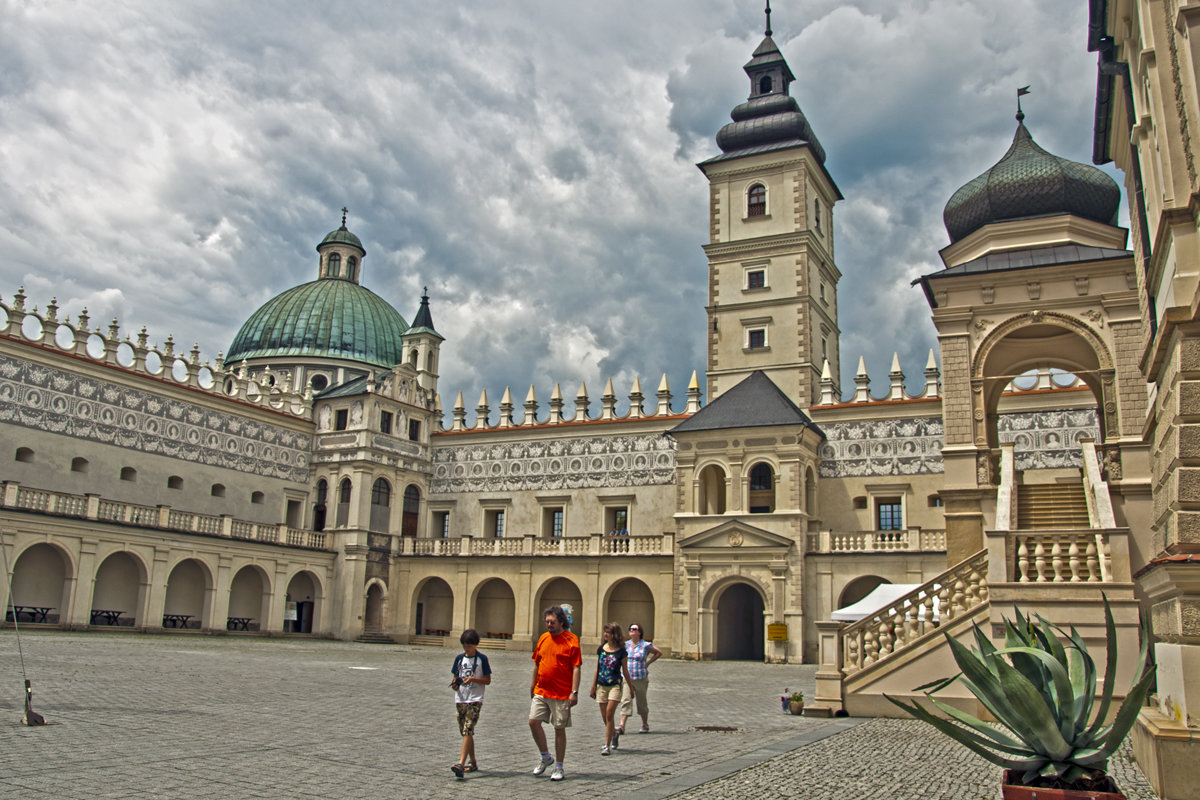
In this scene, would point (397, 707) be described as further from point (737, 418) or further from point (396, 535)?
point (396, 535)

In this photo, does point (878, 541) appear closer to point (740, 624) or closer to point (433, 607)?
point (740, 624)

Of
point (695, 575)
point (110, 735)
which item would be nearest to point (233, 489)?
point (695, 575)

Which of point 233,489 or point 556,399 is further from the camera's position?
point 556,399

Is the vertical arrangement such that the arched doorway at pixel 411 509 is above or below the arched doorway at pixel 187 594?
above

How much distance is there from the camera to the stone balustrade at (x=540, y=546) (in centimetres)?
3981

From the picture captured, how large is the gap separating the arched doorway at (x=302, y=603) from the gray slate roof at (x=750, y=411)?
18.1m

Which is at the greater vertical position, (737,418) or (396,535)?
(737,418)

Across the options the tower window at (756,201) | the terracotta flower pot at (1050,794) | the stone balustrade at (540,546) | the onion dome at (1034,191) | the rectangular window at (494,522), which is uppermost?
the tower window at (756,201)

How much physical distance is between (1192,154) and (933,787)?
6.45 metres

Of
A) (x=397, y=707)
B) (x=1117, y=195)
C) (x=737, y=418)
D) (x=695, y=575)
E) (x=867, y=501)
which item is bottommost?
(x=397, y=707)

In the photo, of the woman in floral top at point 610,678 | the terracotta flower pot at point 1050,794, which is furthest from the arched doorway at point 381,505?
the terracotta flower pot at point 1050,794

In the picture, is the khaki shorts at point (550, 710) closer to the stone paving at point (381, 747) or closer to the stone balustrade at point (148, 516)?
the stone paving at point (381, 747)

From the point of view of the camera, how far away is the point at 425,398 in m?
48.6

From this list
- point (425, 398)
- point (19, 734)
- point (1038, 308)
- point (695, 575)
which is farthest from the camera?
point (425, 398)
